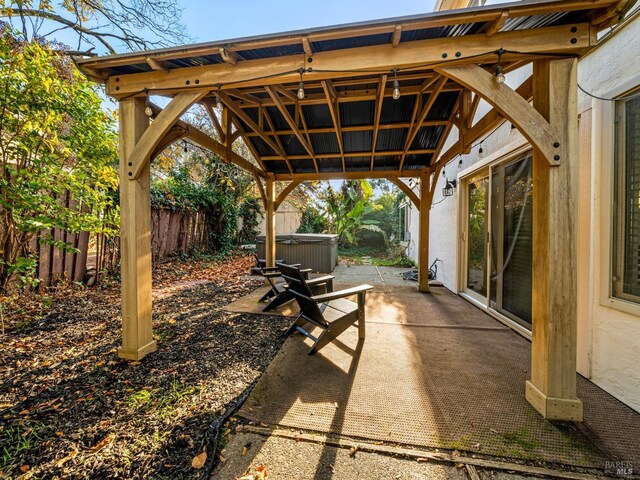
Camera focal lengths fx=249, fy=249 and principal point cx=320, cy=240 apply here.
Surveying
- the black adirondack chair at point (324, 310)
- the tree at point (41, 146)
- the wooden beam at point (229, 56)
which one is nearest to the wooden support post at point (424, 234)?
the black adirondack chair at point (324, 310)

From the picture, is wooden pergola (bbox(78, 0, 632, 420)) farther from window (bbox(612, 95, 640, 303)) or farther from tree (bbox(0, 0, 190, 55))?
tree (bbox(0, 0, 190, 55))

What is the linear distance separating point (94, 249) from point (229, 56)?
5.44 metres

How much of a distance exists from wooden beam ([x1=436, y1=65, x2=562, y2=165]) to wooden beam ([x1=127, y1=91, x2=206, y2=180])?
241cm

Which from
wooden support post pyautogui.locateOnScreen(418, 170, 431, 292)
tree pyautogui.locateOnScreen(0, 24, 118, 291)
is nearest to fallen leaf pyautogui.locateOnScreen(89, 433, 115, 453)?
tree pyautogui.locateOnScreen(0, 24, 118, 291)

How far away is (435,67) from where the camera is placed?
2090mm

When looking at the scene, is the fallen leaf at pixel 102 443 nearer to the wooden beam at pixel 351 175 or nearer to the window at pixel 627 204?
the window at pixel 627 204

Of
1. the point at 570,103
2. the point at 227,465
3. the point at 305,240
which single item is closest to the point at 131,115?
the point at 227,465

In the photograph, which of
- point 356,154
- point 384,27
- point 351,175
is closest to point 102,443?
point 384,27

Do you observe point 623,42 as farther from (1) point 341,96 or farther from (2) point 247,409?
(2) point 247,409

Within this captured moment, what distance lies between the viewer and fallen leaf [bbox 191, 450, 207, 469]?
148 centimetres

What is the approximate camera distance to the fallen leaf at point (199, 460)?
4.85 ft

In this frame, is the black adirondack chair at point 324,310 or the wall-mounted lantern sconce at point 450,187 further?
the wall-mounted lantern sconce at point 450,187

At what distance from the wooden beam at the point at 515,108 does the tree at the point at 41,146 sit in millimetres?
4288

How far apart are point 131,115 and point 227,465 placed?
10.5ft
